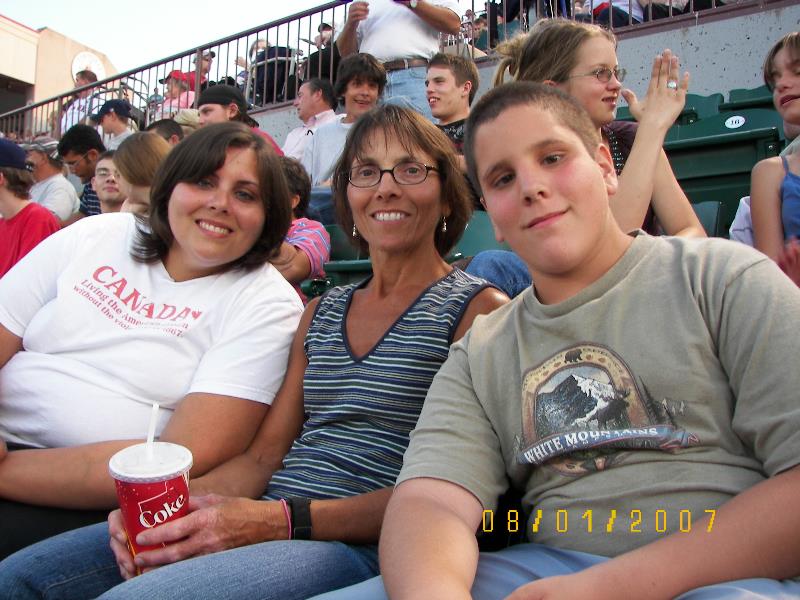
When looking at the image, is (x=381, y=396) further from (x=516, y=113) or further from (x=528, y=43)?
(x=528, y=43)

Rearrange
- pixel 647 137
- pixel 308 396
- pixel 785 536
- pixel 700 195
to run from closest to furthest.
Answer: pixel 785 536, pixel 308 396, pixel 647 137, pixel 700 195

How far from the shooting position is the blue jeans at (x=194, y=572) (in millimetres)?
1244

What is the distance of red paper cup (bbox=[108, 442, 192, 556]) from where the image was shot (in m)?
1.24

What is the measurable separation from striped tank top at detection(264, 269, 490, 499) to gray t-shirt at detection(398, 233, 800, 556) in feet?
0.91

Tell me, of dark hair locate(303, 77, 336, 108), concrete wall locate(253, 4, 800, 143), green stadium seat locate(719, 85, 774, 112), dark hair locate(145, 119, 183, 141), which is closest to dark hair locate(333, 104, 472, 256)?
green stadium seat locate(719, 85, 774, 112)

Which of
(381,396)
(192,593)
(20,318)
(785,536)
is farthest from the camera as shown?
(20,318)

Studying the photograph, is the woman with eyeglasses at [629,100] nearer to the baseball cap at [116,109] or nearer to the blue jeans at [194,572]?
the blue jeans at [194,572]

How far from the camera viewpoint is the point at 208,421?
5.60ft

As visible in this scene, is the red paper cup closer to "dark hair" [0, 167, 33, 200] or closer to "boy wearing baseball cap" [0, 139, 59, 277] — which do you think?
"boy wearing baseball cap" [0, 139, 59, 277]

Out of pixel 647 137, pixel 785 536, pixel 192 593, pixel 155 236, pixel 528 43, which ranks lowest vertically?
pixel 192 593

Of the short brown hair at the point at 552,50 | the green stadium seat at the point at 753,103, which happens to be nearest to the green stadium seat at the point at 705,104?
the green stadium seat at the point at 753,103

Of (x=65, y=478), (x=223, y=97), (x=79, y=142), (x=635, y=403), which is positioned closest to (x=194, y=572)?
(x=65, y=478)

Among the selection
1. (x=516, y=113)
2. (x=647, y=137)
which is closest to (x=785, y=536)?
(x=516, y=113)

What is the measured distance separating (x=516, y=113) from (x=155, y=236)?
129 cm
